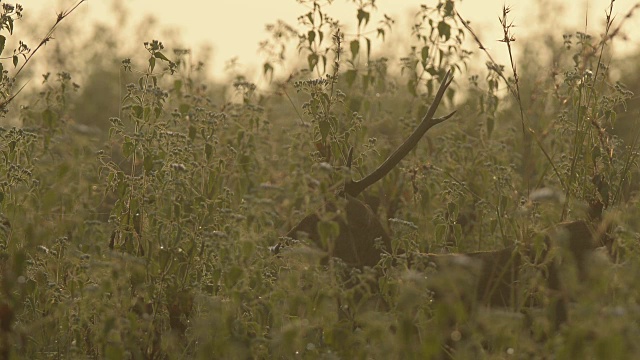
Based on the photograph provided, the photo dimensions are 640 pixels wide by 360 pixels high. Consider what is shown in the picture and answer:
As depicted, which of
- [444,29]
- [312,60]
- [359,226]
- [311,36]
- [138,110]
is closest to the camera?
[138,110]

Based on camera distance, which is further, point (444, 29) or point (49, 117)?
point (444, 29)

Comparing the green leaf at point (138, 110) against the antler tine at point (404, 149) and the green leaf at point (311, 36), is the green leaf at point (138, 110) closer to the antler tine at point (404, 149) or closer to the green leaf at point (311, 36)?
the antler tine at point (404, 149)

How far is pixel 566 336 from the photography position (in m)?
4.45

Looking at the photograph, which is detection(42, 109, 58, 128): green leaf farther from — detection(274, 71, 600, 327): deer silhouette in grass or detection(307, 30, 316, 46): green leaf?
detection(307, 30, 316, 46): green leaf

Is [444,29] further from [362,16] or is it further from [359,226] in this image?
[359,226]

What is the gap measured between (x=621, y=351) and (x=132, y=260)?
2065 millimetres

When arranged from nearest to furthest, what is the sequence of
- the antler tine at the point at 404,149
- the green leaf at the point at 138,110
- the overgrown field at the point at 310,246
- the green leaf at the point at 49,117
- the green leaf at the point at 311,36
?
the overgrown field at the point at 310,246, the green leaf at the point at 138,110, the green leaf at the point at 49,117, the antler tine at the point at 404,149, the green leaf at the point at 311,36

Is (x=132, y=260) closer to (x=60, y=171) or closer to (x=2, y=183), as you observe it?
(x=60, y=171)

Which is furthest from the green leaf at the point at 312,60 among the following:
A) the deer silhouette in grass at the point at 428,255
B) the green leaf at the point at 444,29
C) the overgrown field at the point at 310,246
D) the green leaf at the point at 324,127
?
the deer silhouette in grass at the point at 428,255

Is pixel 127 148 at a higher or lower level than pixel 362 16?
lower

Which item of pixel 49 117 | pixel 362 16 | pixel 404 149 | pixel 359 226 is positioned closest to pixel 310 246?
pixel 359 226

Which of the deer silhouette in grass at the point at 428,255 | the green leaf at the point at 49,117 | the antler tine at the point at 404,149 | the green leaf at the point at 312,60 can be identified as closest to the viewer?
the deer silhouette in grass at the point at 428,255

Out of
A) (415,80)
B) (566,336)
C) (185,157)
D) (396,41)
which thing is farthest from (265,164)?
(396,41)

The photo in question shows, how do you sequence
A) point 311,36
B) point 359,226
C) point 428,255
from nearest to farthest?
point 428,255, point 359,226, point 311,36
